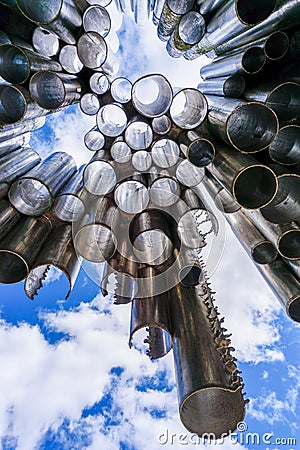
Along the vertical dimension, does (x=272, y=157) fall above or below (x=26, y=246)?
→ above

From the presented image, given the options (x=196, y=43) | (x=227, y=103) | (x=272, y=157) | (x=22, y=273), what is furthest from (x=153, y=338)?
(x=196, y=43)

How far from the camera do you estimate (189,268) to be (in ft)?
9.42

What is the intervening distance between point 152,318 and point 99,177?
1764 mm

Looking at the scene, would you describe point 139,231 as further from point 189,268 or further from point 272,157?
point 272,157

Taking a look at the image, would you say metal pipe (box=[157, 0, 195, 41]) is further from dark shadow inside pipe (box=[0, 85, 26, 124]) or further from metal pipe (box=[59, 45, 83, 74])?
dark shadow inside pipe (box=[0, 85, 26, 124])

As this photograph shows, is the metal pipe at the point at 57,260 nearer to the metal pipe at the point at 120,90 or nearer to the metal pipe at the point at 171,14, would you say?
the metal pipe at the point at 120,90

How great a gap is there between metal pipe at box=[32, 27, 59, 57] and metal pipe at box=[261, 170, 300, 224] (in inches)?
129

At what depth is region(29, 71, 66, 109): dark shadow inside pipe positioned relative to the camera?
3.16 metres

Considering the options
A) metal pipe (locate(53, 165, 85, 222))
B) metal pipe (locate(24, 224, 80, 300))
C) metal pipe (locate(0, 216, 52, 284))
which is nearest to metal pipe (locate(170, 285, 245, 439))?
metal pipe (locate(24, 224, 80, 300))

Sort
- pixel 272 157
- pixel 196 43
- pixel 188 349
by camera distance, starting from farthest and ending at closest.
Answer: pixel 196 43 < pixel 272 157 < pixel 188 349

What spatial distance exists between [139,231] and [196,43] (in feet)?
12.2

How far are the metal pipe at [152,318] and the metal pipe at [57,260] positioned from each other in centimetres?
68

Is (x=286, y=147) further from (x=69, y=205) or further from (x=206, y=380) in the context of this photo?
(x=69, y=205)

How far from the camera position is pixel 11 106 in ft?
10.3
